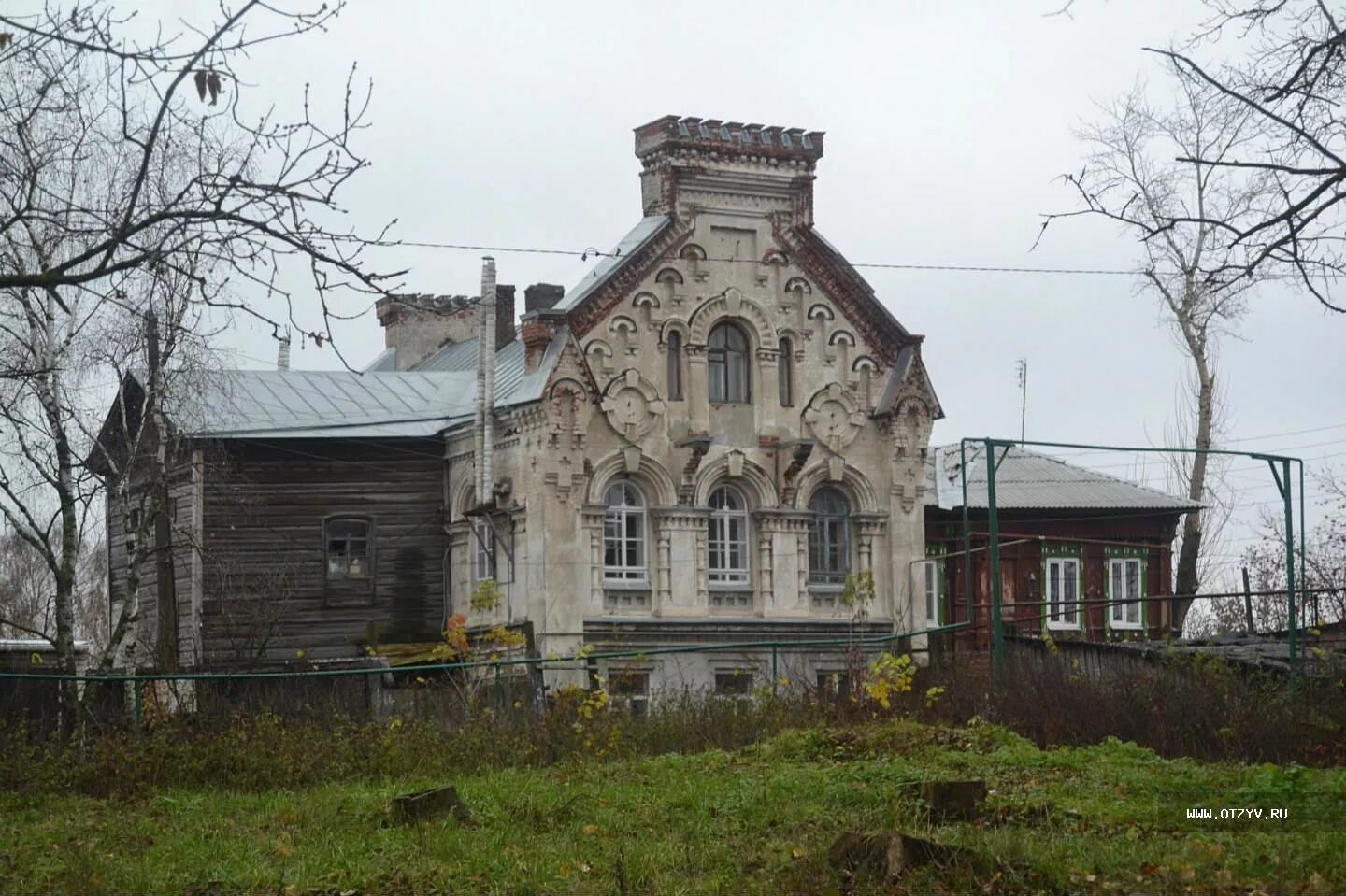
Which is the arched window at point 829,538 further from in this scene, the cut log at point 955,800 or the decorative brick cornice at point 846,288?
the cut log at point 955,800

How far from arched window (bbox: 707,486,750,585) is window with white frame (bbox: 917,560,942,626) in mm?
3848

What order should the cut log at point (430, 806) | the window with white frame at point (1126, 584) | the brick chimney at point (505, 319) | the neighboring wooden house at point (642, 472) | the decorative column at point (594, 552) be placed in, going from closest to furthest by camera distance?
the cut log at point (430, 806)
the decorative column at point (594, 552)
the neighboring wooden house at point (642, 472)
the brick chimney at point (505, 319)
the window with white frame at point (1126, 584)

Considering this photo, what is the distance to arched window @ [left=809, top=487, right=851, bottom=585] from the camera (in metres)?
38.4

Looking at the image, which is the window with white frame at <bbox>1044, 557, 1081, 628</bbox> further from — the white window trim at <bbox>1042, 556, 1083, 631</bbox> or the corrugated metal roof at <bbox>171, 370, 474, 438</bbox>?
the corrugated metal roof at <bbox>171, 370, 474, 438</bbox>

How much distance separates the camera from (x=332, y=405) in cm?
3888

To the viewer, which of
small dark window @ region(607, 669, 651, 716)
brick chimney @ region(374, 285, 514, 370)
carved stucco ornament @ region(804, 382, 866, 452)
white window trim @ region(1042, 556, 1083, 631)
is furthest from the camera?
brick chimney @ region(374, 285, 514, 370)

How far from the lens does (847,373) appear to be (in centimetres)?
3897

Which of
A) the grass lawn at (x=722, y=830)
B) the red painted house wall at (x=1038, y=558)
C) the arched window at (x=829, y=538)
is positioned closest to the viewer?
the grass lawn at (x=722, y=830)

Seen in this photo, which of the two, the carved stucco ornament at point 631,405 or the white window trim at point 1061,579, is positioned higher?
the carved stucco ornament at point 631,405

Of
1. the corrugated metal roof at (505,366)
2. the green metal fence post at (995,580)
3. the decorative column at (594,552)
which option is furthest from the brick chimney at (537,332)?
the green metal fence post at (995,580)

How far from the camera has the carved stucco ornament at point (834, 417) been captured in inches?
1506

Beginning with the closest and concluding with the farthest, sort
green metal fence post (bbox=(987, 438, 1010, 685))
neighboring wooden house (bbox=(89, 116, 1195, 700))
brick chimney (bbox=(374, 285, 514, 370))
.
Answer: green metal fence post (bbox=(987, 438, 1010, 685))
neighboring wooden house (bbox=(89, 116, 1195, 700))
brick chimney (bbox=(374, 285, 514, 370))

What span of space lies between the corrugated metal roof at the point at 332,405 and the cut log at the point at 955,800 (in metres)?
22.2

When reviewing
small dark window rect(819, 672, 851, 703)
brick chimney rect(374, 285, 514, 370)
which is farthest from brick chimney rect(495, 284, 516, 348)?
small dark window rect(819, 672, 851, 703)
